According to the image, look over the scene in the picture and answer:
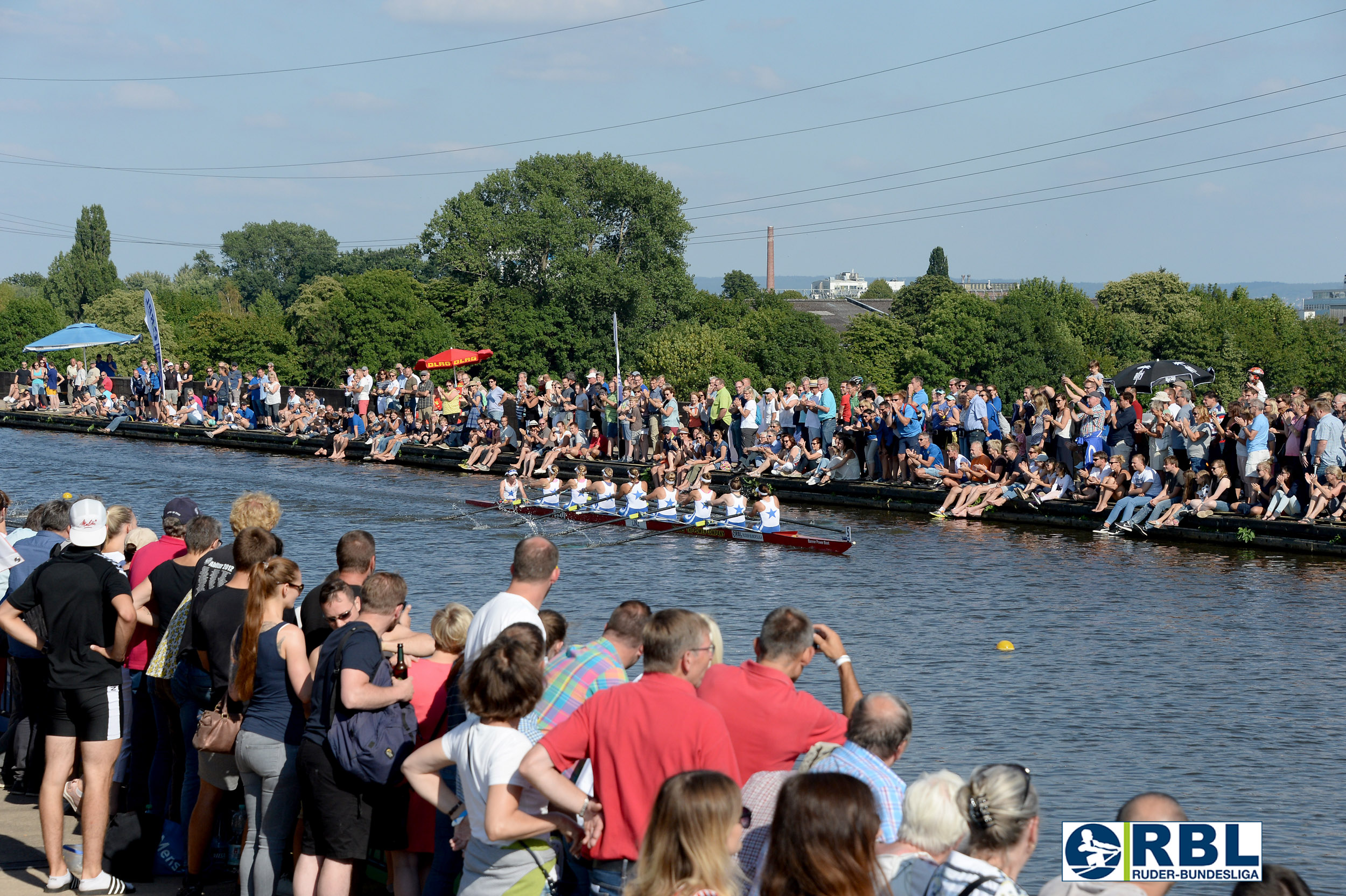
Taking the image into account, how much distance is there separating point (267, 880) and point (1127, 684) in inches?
372

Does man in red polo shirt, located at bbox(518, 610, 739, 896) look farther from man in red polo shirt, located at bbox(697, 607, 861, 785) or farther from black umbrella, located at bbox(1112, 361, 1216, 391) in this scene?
black umbrella, located at bbox(1112, 361, 1216, 391)

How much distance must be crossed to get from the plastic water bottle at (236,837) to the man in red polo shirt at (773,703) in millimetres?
2794

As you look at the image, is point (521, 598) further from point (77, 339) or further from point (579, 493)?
point (77, 339)

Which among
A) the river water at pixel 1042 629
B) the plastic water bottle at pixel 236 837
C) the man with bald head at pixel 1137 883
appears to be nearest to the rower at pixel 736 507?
the river water at pixel 1042 629

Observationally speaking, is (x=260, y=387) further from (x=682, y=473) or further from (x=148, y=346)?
(x=148, y=346)

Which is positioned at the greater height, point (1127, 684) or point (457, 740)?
point (457, 740)

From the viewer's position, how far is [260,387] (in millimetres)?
41031

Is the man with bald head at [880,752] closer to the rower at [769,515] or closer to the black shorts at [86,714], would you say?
the black shorts at [86,714]

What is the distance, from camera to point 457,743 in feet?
14.9

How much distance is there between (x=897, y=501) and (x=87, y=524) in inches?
808

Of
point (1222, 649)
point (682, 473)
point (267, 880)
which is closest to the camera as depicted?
point (267, 880)

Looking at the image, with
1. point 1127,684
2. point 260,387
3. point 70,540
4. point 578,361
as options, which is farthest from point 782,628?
point 578,361

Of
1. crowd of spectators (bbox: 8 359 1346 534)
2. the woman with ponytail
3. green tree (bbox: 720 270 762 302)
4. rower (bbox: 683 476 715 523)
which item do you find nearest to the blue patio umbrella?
crowd of spectators (bbox: 8 359 1346 534)

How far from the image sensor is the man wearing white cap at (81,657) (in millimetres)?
6098
